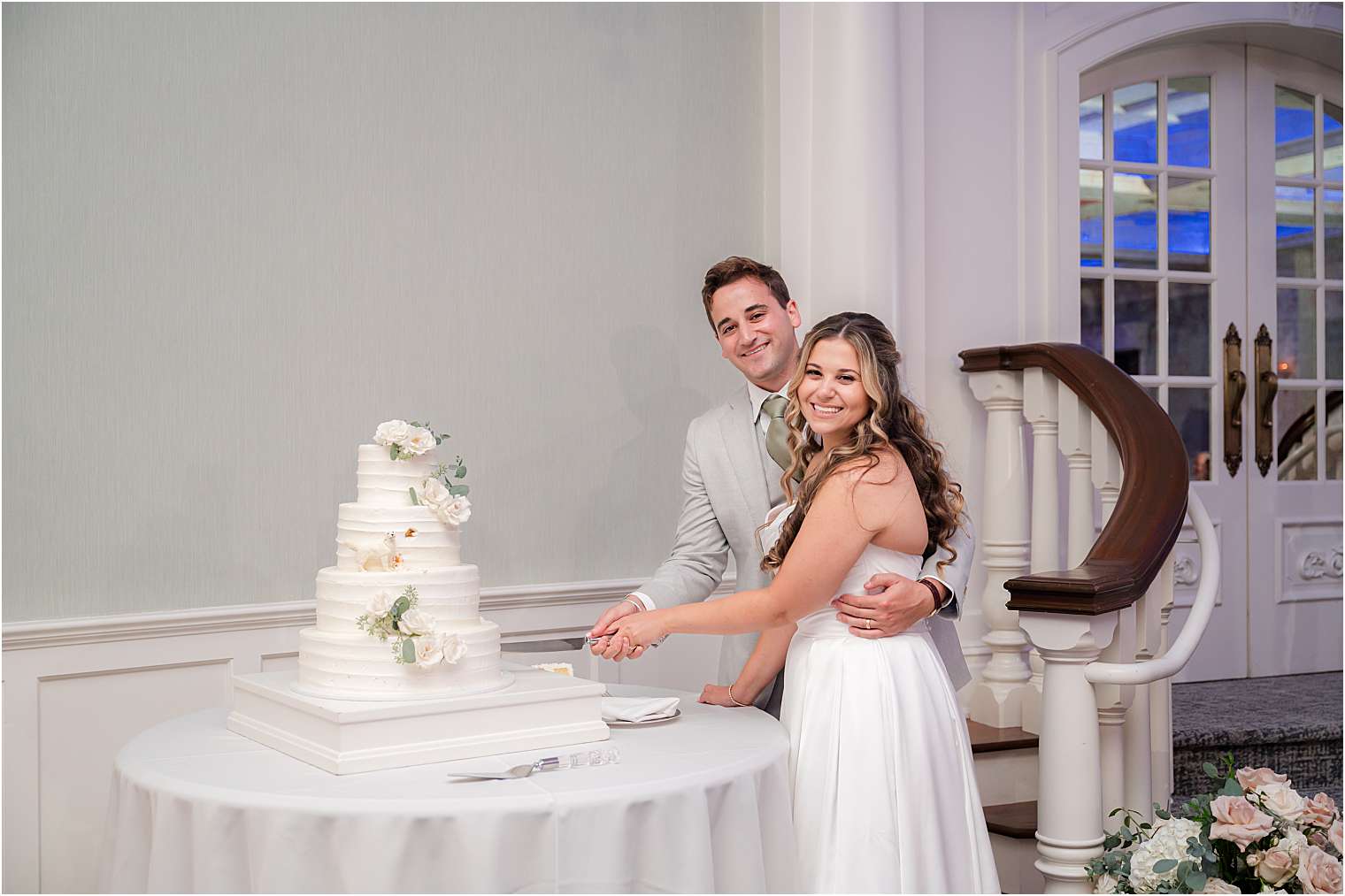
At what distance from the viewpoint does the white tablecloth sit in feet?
5.97

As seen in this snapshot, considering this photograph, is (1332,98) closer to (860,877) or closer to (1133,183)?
(1133,183)

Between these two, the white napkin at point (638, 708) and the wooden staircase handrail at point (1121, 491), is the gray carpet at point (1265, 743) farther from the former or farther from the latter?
the white napkin at point (638, 708)

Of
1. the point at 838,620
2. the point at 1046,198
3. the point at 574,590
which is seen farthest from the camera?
the point at 1046,198

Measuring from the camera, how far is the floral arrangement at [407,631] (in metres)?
2.11

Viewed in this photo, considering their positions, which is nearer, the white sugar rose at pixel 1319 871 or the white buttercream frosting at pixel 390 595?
the white buttercream frosting at pixel 390 595

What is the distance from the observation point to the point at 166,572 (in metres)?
3.22

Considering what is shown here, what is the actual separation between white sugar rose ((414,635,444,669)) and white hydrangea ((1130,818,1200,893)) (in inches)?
62.2

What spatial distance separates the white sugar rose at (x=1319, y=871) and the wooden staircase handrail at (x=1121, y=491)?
2.04ft

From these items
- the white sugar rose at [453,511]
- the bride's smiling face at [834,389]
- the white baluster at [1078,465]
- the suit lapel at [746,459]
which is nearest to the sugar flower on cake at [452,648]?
the white sugar rose at [453,511]

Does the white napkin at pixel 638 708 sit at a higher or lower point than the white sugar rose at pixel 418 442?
lower

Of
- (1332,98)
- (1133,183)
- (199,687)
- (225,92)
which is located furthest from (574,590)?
(1332,98)

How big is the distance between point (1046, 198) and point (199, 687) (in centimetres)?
323

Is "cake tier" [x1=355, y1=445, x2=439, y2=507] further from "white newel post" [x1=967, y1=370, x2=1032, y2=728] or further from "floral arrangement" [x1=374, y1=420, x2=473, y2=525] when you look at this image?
"white newel post" [x1=967, y1=370, x2=1032, y2=728]

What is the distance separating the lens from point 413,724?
6.71ft
